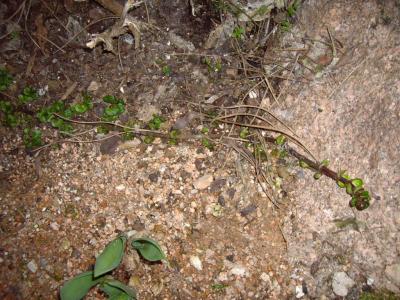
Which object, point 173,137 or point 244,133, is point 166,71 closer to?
point 173,137

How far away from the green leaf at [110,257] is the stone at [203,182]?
0.60 metres

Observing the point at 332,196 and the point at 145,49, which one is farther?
the point at 145,49

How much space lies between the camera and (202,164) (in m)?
2.43

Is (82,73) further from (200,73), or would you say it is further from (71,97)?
(200,73)

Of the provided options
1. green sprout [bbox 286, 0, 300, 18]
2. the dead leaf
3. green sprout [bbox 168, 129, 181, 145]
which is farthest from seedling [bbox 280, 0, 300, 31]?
the dead leaf

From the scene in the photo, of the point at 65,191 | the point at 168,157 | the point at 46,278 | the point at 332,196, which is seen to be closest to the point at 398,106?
the point at 332,196

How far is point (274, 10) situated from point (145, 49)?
110 cm

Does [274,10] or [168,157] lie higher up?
[274,10]

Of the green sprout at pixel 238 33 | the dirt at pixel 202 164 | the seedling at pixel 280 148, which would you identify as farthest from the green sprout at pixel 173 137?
the green sprout at pixel 238 33

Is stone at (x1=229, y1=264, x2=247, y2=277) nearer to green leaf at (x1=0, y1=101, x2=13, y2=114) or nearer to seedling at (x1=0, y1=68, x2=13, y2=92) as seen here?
green leaf at (x1=0, y1=101, x2=13, y2=114)

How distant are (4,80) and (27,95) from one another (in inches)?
9.1

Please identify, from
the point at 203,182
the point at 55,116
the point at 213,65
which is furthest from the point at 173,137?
the point at 55,116

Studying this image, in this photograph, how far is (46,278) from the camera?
220cm

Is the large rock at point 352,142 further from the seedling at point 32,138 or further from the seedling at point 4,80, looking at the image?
the seedling at point 4,80
